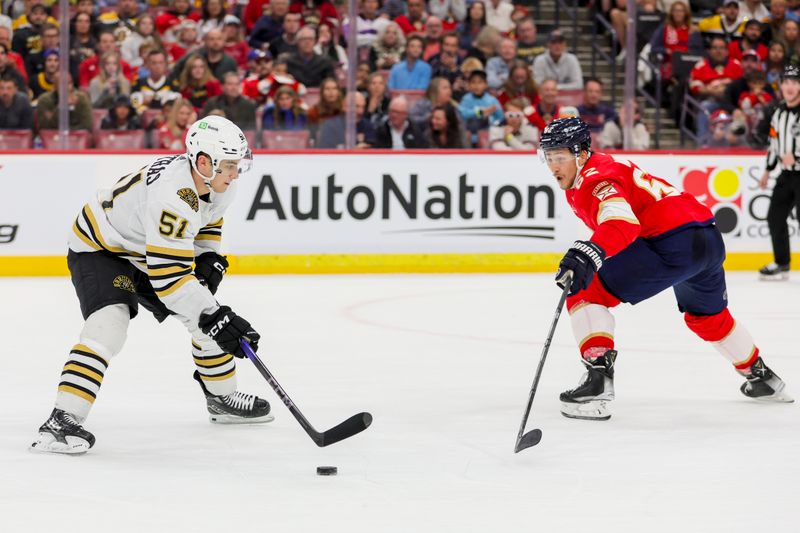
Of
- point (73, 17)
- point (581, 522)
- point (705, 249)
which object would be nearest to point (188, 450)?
point (581, 522)

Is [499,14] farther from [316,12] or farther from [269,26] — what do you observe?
[269,26]

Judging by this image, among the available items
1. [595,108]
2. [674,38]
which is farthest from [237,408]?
[674,38]

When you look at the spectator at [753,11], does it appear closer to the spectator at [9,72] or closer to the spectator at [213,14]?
the spectator at [213,14]

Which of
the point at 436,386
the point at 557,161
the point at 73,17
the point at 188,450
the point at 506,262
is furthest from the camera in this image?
the point at 506,262

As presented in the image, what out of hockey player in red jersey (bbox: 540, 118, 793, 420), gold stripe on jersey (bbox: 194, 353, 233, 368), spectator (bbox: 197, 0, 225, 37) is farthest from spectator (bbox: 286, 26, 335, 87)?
gold stripe on jersey (bbox: 194, 353, 233, 368)

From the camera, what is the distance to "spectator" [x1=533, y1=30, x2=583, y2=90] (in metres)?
9.81

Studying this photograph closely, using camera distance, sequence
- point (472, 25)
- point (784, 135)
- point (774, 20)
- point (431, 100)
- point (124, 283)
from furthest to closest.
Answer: point (774, 20) → point (472, 25) → point (431, 100) → point (784, 135) → point (124, 283)

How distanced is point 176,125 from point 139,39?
71 cm

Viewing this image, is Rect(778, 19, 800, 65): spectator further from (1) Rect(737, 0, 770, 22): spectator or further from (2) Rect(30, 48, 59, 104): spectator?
(2) Rect(30, 48, 59, 104): spectator

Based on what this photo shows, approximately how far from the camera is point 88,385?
402cm

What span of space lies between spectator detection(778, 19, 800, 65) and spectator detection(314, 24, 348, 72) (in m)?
3.52

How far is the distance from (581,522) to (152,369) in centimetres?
268

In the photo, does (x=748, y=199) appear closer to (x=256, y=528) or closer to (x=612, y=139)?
(x=612, y=139)

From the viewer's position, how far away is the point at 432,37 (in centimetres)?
984
